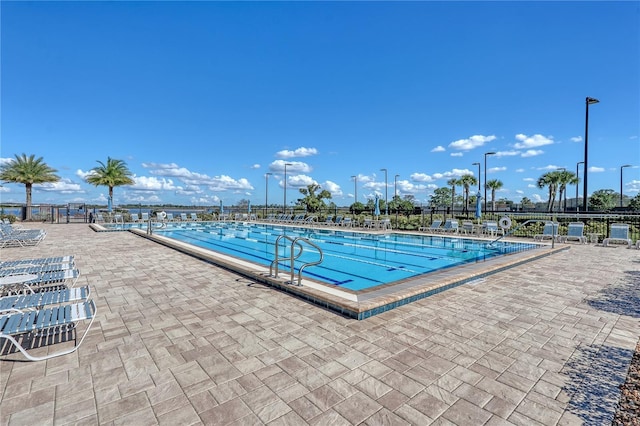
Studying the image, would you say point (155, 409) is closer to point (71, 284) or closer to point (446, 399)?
point (446, 399)

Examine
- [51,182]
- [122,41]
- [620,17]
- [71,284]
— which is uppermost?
[122,41]

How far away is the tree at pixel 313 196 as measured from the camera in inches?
1313

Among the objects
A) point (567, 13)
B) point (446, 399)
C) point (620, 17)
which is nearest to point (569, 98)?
point (620, 17)

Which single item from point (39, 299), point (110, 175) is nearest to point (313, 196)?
point (110, 175)

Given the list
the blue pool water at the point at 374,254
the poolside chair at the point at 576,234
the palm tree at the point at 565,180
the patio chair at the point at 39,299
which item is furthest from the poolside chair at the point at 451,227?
the palm tree at the point at 565,180

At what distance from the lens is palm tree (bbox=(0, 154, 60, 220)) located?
61.5 ft

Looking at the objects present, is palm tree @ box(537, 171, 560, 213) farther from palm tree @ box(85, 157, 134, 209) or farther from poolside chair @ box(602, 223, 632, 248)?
palm tree @ box(85, 157, 134, 209)

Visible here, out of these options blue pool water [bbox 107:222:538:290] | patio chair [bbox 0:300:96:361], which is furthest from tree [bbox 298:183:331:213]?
patio chair [bbox 0:300:96:361]

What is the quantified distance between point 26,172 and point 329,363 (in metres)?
25.5

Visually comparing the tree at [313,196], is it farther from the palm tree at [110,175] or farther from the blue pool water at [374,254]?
the blue pool water at [374,254]

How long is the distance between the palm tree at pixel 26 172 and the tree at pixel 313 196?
70.9 feet

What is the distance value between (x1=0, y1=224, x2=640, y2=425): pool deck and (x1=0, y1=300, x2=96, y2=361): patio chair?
14 centimetres

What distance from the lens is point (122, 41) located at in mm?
11898

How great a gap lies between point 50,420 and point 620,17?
47.4ft
